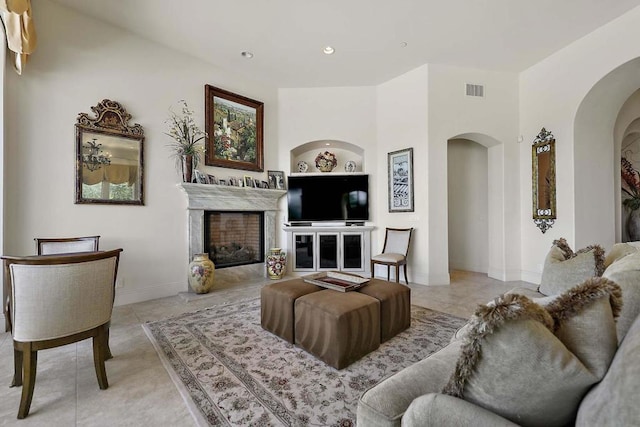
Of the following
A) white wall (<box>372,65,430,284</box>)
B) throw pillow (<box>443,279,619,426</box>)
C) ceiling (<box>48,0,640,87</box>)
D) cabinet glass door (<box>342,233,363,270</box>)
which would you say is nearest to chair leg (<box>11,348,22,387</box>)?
throw pillow (<box>443,279,619,426</box>)

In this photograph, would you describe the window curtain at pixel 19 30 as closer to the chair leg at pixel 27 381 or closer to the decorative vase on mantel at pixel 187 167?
the decorative vase on mantel at pixel 187 167

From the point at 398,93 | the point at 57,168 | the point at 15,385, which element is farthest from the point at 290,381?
the point at 398,93

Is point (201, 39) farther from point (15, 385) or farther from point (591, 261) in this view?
point (591, 261)

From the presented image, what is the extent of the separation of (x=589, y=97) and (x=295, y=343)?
477 cm

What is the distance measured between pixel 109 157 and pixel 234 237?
6.52 ft

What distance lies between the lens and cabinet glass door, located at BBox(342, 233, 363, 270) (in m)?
4.92

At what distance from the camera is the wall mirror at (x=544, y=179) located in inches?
159

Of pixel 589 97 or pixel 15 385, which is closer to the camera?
pixel 15 385

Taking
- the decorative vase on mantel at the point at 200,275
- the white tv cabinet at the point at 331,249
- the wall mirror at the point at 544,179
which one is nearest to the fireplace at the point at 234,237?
the decorative vase on mantel at the point at 200,275

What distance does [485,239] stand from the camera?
5141 mm

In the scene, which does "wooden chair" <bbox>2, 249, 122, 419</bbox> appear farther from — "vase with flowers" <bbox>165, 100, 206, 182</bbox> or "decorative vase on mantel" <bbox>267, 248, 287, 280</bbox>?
"decorative vase on mantel" <bbox>267, 248, 287, 280</bbox>

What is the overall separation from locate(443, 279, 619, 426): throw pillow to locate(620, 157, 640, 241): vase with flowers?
605 centimetres

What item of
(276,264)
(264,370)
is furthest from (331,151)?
(264,370)

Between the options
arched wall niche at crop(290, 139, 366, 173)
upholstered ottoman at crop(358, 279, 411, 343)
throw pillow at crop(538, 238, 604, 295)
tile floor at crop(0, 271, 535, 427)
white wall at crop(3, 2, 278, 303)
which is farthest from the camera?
arched wall niche at crop(290, 139, 366, 173)
